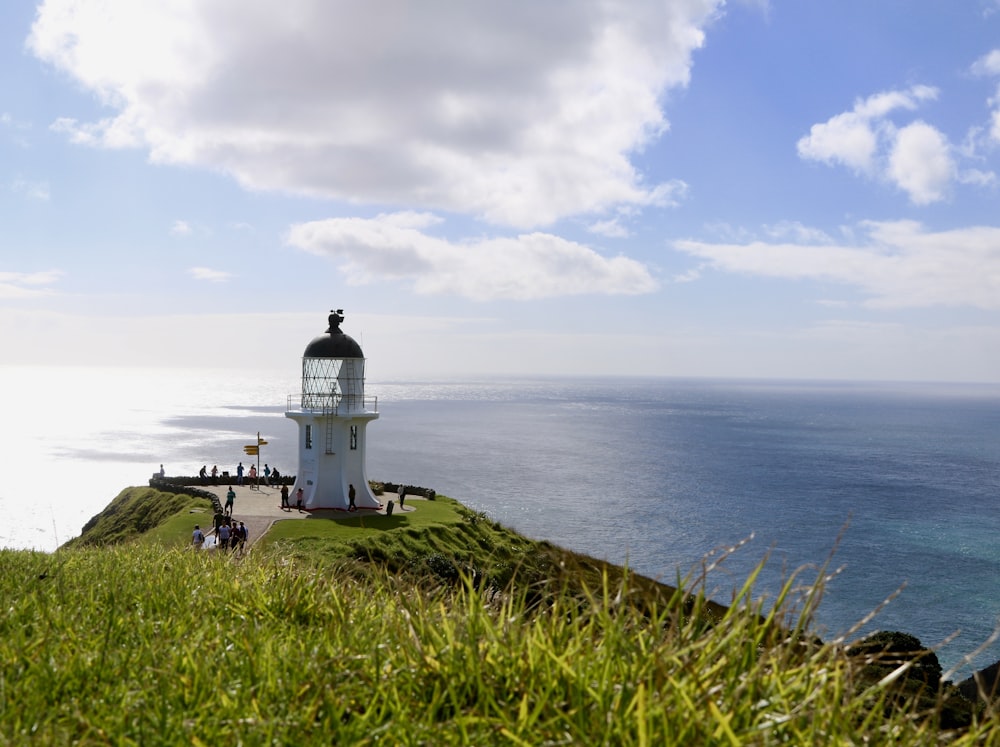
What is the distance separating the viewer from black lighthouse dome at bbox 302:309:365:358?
38188 millimetres

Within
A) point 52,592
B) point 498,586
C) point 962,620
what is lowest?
point 962,620

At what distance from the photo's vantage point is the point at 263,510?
36.4m

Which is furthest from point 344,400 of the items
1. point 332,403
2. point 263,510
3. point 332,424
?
point 263,510

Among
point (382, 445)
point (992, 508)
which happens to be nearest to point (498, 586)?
point (992, 508)

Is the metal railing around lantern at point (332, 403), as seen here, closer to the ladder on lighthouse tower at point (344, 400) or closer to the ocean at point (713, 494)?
the ladder on lighthouse tower at point (344, 400)

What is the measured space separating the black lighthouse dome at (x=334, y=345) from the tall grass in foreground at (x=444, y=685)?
102 ft

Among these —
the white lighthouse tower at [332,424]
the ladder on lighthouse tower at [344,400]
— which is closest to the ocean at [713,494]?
the white lighthouse tower at [332,424]

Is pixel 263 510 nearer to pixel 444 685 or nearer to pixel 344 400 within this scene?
pixel 344 400

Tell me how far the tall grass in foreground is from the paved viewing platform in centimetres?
2418

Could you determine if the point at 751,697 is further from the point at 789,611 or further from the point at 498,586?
the point at 498,586

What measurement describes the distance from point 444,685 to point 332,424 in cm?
3279

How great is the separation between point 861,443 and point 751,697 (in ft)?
475

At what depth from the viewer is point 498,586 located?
27.0 meters

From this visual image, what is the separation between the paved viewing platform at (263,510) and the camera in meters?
32.9
